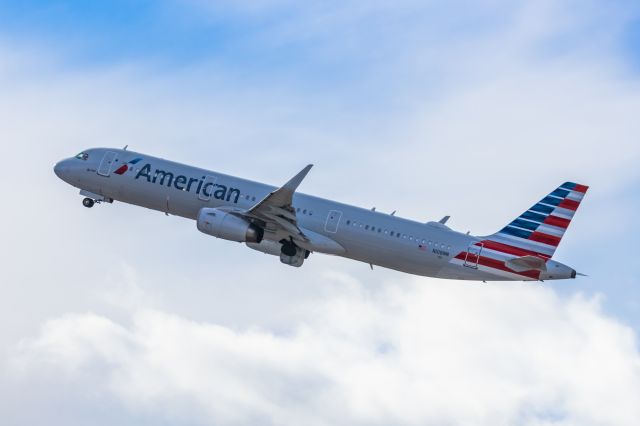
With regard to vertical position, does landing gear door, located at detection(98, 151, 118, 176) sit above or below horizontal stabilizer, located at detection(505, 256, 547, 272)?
above

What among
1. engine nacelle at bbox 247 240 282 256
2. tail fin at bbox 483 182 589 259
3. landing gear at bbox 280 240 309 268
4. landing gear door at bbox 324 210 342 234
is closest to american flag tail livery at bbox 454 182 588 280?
tail fin at bbox 483 182 589 259

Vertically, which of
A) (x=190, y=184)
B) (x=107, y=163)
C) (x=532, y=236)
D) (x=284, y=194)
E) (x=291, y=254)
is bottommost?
(x=291, y=254)

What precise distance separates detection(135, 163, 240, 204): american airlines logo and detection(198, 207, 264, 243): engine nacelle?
267 cm

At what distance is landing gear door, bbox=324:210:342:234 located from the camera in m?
52.7

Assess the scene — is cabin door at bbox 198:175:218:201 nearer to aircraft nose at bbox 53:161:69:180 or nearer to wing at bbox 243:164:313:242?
wing at bbox 243:164:313:242

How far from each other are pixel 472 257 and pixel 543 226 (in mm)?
4148

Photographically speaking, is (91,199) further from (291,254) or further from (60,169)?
(291,254)

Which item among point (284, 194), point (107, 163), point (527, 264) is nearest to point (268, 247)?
point (284, 194)

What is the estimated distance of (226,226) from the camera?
51.5m

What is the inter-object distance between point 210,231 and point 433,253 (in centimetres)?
1215

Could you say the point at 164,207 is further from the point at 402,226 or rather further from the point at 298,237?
the point at 402,226

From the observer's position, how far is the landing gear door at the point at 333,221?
52.7 m

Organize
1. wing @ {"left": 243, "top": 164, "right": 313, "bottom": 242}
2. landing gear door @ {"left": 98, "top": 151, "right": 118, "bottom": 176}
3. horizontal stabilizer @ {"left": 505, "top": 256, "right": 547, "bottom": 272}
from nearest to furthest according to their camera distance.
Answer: horizontal stabilizer @ {"left": 505, "top": 256, "right": 547, "bottom": 272} < wing @ {"left": 243, "top": 164, "right": 313, "bottom": 242} < landing gear door @ {"left": 98, "top": 151, "right": 118, "bottom": 176}

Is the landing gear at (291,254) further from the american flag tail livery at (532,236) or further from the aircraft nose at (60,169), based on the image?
the aircraft nose at (60,169)
